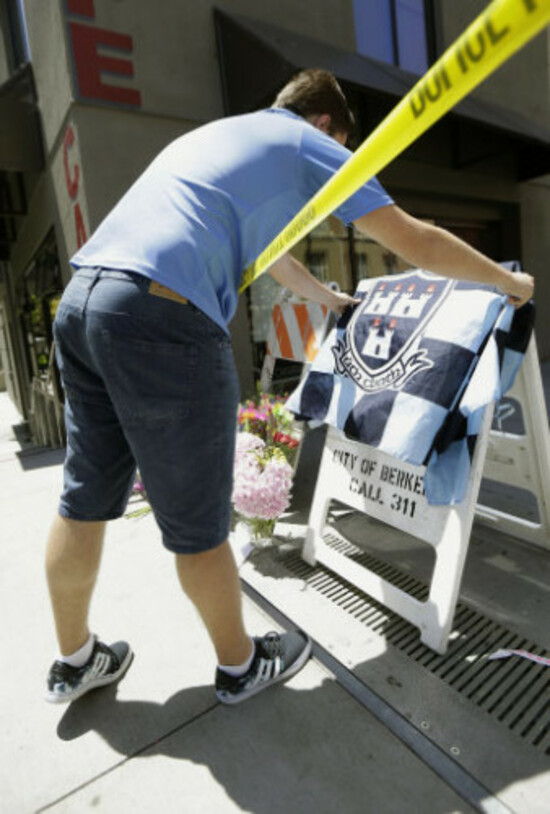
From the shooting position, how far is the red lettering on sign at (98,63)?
4098 mm

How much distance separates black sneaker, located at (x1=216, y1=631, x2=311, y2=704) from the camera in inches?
60.2

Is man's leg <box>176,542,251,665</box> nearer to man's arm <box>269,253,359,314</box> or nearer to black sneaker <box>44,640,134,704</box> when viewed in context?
black sneaker <box>44,640,134,704</box>

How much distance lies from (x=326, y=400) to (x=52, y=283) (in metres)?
5.04

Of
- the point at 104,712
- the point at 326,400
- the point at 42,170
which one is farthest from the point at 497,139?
the point at 104,712

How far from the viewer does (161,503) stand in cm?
131

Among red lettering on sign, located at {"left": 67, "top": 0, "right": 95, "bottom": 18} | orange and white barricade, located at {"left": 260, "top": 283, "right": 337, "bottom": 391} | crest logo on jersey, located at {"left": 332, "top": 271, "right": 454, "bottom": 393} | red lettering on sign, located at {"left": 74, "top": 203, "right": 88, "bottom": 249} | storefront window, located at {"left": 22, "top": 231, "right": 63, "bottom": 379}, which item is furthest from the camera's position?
storefront window, located at {"left": 22, "top": 231, "right": 63, "bottom": 379}

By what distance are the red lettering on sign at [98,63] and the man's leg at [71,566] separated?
13.4 ft

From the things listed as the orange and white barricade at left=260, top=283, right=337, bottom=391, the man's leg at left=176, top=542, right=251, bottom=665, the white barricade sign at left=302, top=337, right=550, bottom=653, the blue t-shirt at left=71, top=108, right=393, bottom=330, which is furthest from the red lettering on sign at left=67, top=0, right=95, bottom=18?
the man's leg at left=176, top=542, right=251, bottom=665

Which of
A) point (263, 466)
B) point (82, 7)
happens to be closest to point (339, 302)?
point (263, 466)

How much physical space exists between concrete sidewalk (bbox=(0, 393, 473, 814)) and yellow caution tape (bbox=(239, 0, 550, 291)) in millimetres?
1412

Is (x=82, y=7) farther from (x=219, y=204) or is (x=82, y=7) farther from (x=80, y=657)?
(x=80, y=657)

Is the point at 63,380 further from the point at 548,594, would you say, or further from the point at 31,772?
the point at 548,594

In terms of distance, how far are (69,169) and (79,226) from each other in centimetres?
51

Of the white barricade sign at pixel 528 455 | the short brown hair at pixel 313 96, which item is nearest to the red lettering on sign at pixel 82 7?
the short brown hair at pixel 313 96
